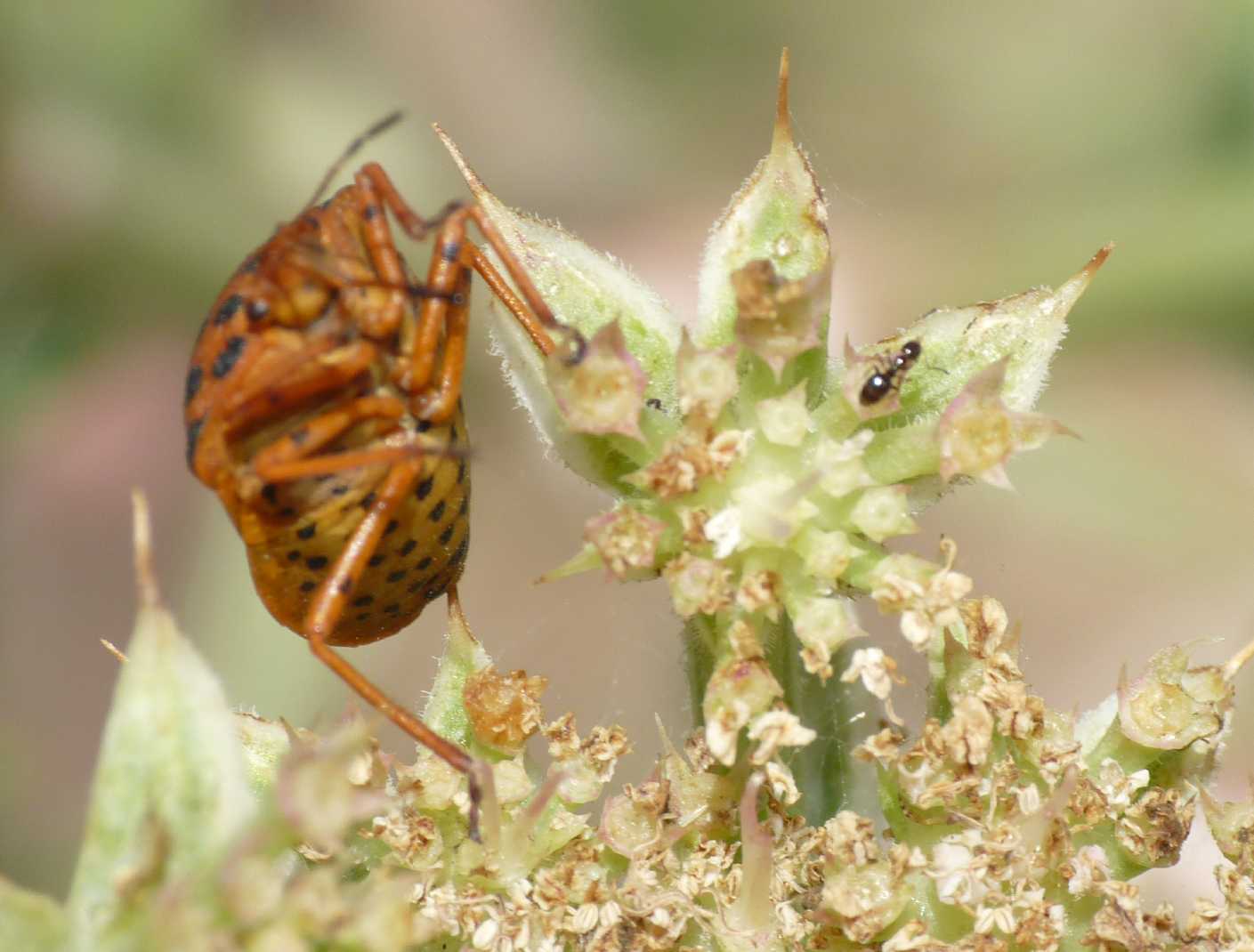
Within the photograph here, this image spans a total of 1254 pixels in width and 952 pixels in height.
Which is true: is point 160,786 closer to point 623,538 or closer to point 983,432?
point 623,538

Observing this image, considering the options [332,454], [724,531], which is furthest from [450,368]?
[724,531]

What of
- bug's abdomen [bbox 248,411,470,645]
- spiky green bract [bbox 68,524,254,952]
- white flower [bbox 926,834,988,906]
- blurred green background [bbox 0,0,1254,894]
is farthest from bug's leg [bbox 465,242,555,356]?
blurred green background [bbox 0,0,1254,894]

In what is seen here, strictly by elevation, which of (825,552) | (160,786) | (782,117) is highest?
(782,117)

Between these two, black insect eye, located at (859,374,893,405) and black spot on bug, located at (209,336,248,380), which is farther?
black spot on bug, located at (209,336,248,380)

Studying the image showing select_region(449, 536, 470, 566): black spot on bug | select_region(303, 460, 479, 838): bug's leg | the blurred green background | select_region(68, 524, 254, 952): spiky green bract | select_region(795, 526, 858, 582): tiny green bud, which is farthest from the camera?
the blurred green background

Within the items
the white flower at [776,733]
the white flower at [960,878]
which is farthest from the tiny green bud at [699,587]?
the white flower at [960,878]

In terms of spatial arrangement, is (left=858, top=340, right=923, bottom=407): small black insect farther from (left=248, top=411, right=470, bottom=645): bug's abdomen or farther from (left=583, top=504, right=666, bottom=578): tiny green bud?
(left=248, top=411, right=470, bottom=645): bug's abdomen

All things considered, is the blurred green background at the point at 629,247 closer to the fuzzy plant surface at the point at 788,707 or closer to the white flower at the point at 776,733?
the fuzzy plant surface at the point at 788,707
